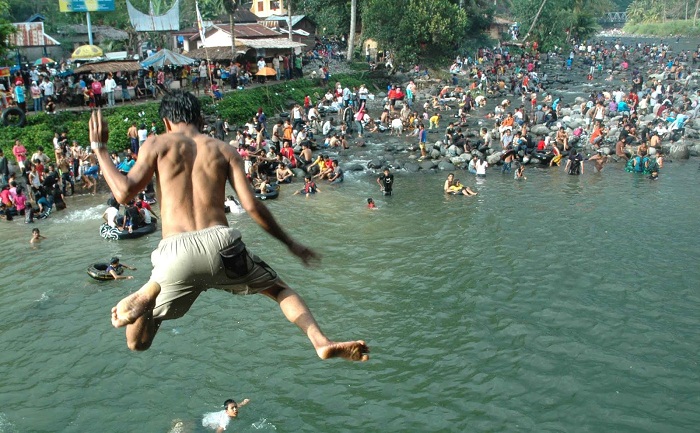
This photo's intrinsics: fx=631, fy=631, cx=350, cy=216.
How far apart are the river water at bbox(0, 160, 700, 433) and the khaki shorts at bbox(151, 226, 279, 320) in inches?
246

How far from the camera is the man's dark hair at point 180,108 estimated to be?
4.46 m

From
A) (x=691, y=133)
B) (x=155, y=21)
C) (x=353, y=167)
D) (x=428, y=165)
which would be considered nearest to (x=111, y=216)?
(x=353, y=167)

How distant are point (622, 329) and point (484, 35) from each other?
5471cm

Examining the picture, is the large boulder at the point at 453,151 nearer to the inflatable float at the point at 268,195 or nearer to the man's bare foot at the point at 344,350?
the inflatable float at the point at 268,195

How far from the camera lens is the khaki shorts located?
423 centimetres

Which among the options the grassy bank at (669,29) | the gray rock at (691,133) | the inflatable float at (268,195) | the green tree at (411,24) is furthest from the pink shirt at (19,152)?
the grassy bank at (669,29)

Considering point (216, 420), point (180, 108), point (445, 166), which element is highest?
point (180, 108)

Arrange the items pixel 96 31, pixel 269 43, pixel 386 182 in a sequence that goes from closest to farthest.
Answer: pixel 386 182
pixel 269 43
pixel 96 31

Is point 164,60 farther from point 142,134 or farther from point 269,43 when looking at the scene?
point 269,43

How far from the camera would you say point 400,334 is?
42.2ft

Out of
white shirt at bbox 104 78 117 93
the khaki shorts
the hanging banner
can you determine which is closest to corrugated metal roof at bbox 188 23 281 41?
the hanging banner

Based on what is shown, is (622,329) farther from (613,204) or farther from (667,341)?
(613,204)

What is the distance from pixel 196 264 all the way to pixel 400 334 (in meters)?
9.12

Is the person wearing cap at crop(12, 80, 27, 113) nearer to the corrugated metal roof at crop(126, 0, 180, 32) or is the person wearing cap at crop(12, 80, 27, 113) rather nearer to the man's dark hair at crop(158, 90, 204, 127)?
the corrugated metal roof at crop(126, 0, 180, 32)
